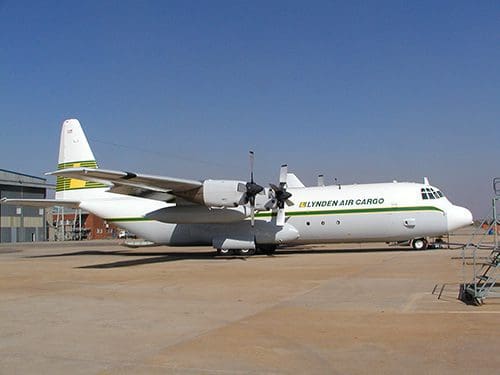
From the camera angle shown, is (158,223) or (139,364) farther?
(158,223)

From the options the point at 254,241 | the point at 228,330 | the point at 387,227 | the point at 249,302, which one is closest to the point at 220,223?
the point at 254,241

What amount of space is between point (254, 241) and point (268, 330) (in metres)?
18.9

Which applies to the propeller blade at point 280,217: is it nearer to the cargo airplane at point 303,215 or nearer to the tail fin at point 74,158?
the cargo airplane at point 303,215

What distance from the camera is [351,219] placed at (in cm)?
2773

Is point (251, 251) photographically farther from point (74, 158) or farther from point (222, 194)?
point (74, 158)

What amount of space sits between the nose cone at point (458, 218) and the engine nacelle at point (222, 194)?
1113cm

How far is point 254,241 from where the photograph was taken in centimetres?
2789

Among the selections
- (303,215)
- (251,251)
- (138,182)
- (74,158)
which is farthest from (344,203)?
(74,158)

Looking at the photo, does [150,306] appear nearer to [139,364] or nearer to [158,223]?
[139,364]

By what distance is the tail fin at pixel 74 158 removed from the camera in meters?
31.3

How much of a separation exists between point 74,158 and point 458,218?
73.0ft

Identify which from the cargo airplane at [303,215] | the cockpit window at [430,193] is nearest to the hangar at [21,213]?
the cargo airplane at [303,215]

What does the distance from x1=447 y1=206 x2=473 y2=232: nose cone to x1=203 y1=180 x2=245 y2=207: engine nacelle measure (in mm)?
11125

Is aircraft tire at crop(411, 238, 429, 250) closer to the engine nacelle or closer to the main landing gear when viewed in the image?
the main landing gear
